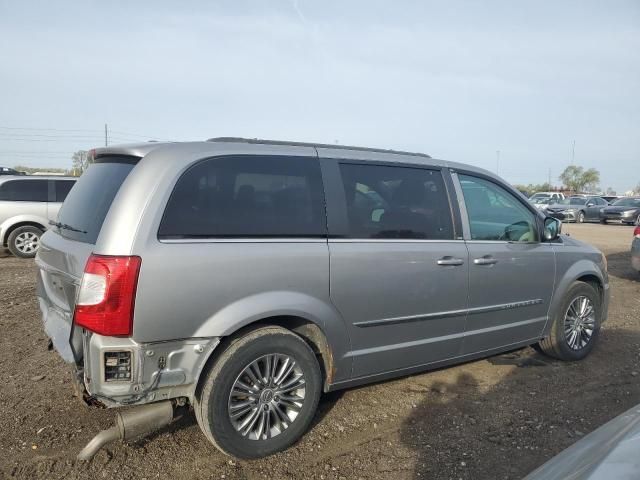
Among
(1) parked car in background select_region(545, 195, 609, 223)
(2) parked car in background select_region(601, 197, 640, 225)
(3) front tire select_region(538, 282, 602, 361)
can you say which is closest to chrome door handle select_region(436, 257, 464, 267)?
(3) front tire select_region(538, 282, 602, 361)

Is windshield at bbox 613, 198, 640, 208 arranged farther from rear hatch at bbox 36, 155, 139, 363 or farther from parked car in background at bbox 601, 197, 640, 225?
rear hatch at bbox 36, 155, 139, 363

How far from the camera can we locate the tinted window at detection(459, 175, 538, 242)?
410 centimetres

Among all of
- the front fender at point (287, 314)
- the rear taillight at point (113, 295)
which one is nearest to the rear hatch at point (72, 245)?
the rear taillight at point (113, 295)

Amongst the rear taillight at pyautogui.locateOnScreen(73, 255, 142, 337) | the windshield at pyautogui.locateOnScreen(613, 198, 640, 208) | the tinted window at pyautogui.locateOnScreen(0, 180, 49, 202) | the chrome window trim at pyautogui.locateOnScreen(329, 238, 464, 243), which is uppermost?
the windshield at pyautogui.locateOnScreen(613, 198, 640, 208)

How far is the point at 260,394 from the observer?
3.03 m

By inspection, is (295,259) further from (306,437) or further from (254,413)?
(306,437)

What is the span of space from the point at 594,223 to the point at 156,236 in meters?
30.4

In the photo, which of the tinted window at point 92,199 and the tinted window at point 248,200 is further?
the tinted window at point 92,199

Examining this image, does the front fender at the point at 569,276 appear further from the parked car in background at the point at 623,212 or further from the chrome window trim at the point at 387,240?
the parked car in background at the point at 623,212

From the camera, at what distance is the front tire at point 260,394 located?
2.86m

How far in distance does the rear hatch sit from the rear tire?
842cm

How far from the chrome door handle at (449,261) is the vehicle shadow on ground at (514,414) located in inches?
42.1

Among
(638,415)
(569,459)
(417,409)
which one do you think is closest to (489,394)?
(417,409)

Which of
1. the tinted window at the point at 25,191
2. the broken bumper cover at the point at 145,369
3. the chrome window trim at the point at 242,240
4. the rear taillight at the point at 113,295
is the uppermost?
the tinted window at the point at 25,191
